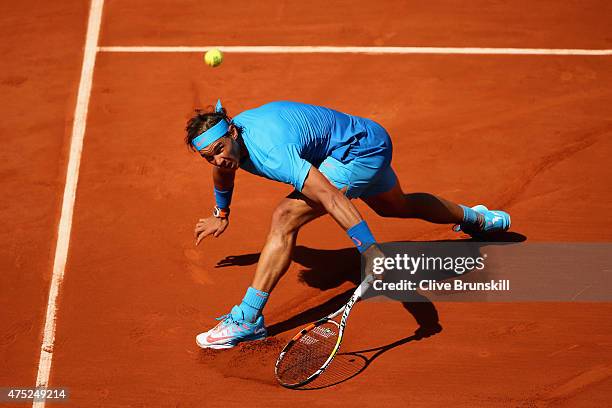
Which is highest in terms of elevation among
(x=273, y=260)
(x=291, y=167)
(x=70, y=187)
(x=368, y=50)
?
(x=368, y=50)

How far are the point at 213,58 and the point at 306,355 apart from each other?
13.2 ft

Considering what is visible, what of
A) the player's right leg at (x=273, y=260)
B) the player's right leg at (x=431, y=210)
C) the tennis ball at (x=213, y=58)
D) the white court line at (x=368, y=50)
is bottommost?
the player's right leg at (x=273, y=260)

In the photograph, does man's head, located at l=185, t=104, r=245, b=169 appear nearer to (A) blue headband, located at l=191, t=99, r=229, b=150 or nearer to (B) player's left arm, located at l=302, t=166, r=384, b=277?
(A) blue headband, located at l=191, t=99, r=229, b=150

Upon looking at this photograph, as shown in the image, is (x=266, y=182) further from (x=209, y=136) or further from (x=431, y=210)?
(x=209, y=136)

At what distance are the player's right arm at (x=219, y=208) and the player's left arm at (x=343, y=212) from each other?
997 mm

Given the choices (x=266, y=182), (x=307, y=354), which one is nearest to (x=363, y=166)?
(x=307, y=354)

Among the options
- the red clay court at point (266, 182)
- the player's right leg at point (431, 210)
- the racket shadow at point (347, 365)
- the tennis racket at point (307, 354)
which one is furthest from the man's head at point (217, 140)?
the racket shadow at point (347, 365)

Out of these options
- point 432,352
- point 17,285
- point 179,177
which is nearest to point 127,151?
point 179,177

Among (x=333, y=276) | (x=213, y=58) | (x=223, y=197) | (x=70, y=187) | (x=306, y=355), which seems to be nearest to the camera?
(x=306, y=355)

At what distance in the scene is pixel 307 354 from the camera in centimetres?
599

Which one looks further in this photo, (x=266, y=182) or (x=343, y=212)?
(x=266, y=182)

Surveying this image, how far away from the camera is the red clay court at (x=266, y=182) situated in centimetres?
597

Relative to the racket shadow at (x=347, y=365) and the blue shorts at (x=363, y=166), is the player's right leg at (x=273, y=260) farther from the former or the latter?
the racket shadow at (x=347, y=365)

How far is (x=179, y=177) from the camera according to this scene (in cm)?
787
